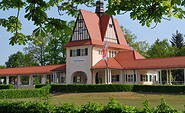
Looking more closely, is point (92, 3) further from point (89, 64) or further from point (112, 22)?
point (112, 22)

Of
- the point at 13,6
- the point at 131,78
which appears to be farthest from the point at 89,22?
the point at 13,6

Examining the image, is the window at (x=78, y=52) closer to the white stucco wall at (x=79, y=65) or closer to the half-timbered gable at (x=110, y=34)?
the white stucco wall at (x=79, y=65)

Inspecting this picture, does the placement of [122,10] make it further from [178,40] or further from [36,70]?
[178,40]

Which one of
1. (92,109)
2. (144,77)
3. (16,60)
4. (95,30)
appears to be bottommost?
(92,109)

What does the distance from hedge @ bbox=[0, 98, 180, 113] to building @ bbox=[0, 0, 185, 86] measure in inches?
1223

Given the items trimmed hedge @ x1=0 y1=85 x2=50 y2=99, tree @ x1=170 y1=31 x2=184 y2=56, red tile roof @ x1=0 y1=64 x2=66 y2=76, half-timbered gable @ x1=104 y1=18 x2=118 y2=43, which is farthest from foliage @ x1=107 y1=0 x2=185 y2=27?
tree @ x1=170 y1=31 x2=184 y2=56

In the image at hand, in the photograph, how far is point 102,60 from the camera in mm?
43844

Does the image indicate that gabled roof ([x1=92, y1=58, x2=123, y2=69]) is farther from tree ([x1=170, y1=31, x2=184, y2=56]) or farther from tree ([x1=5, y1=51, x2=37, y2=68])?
tree ([x1=5, y1=51, x2=37, y2=68])

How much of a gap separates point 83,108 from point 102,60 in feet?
116

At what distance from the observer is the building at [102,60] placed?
42.4m

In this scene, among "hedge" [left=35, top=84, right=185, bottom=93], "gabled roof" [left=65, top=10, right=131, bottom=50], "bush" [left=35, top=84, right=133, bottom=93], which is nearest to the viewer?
"hedge" [left=35, top=84, right=185, bottom=93]

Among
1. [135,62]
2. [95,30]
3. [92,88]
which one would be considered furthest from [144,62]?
[92,88]

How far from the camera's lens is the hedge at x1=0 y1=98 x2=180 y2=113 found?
7.56 m

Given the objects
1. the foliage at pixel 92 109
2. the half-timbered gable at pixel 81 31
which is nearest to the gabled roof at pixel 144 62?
the half-timbered gable at pixel 81 31
